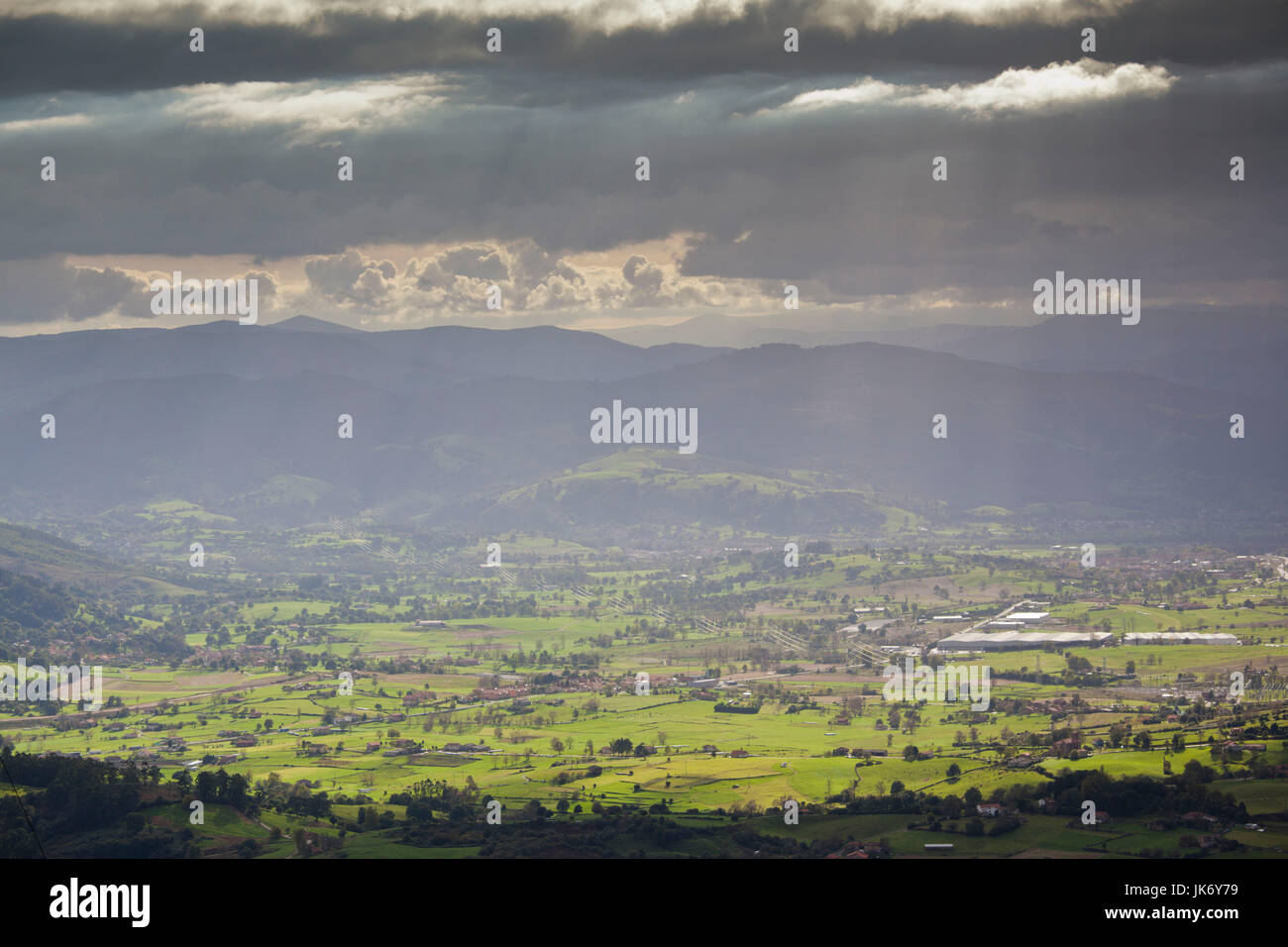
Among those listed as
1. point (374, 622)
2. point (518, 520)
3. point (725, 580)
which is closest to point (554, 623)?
point (374, 622)

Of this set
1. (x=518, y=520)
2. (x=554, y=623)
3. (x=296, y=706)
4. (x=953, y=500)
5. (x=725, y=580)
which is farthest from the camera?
(x=953, y=500)

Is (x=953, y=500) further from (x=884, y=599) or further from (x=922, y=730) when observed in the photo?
(x=922, y=730)

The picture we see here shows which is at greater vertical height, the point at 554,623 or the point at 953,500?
the point at 953,500

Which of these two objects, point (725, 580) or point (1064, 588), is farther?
point (725, 580)

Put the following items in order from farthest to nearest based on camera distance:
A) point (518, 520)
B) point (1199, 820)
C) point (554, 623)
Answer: point (518, 520)
point (554, 623)
point (1199, 820)

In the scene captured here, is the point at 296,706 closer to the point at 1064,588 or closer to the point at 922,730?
the point at 922,730
